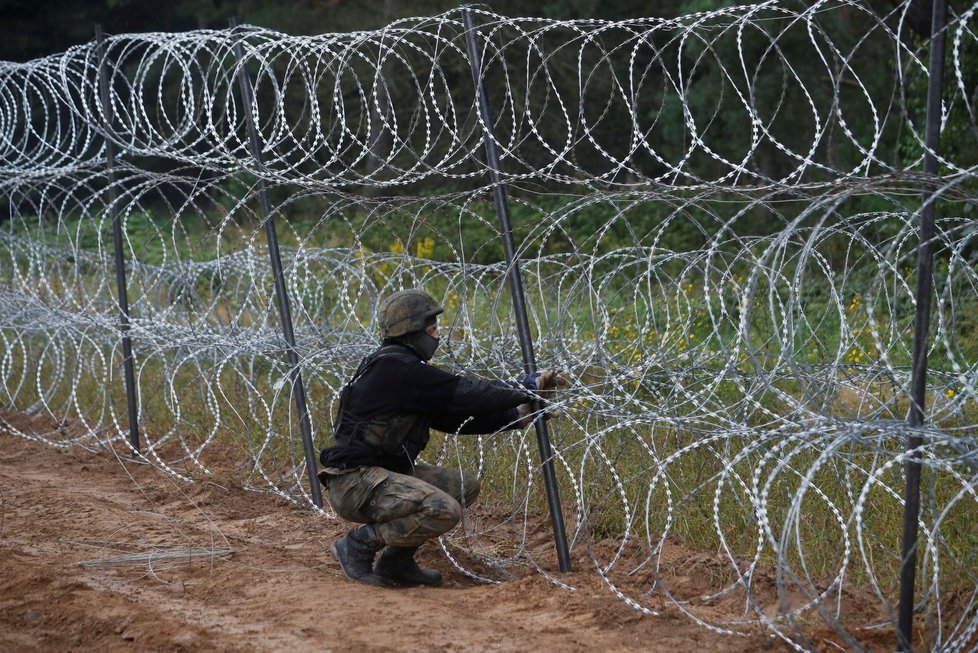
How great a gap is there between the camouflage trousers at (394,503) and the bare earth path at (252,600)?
27 cm

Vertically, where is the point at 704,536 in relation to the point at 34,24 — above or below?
below

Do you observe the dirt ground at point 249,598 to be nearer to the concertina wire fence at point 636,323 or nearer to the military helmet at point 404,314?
the concertina wire fence at point 636,323

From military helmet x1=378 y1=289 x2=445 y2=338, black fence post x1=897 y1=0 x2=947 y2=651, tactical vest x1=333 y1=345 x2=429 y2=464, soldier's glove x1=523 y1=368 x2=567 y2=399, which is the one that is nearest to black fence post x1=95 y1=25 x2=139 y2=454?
tactical vest x1=333 y1=345 x2=429 y2=464

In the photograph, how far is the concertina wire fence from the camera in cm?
435

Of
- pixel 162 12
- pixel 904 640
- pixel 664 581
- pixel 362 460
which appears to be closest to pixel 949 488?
pixel 664 581

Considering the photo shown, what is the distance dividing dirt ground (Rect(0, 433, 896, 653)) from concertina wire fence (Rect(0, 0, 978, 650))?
243 mm

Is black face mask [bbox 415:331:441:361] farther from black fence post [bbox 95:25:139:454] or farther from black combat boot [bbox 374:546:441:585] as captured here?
black fence post [bbox 95:25:139:454]

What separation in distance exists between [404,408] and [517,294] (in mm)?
713

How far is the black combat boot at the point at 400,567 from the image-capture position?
17.5 feet

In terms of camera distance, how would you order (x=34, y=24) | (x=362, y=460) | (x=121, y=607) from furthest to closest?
(x=34, y=24)
(x=362, y=460)
(x=121, y=607)

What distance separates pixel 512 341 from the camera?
23.3 ft

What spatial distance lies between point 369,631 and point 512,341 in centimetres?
291

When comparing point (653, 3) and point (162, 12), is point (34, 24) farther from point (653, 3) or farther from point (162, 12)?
point (653, 3)

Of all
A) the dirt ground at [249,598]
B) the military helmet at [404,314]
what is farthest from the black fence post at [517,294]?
the military helmet at [404,314]
